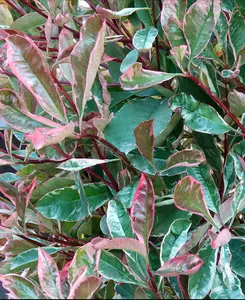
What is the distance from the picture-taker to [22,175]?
2.62 feet

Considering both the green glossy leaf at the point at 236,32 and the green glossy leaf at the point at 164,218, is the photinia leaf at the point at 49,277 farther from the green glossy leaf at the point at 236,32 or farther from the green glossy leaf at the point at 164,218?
the green glossy leaf at the point at 236,32

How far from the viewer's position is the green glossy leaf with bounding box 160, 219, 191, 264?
527 mm

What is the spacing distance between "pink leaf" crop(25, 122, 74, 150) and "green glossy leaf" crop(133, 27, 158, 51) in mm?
166

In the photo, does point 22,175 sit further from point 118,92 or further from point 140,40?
point 140,40

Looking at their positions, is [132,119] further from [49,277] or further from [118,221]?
[49,277]

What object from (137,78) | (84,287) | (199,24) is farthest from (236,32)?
(84,287)

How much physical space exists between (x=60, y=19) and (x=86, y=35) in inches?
5.4

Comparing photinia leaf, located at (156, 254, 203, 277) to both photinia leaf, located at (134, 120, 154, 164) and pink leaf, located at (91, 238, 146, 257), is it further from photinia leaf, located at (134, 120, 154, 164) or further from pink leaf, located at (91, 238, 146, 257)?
photinia leaf, located at (134, 120, 154, 164)

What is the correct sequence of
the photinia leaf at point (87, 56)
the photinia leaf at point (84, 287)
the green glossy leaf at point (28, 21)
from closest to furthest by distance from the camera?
the photinia leaf at point (84, 287) < the photinia leaf at point (87, 56) < the green glossy leaf at point (28, 21)

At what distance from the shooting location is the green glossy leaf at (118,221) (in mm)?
550

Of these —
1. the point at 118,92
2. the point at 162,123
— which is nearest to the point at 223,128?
the point at 162,123

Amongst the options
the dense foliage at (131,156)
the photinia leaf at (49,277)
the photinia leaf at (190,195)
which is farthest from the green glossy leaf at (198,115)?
the photinia leaf at (49,277)

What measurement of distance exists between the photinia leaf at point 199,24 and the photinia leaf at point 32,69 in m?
0.19

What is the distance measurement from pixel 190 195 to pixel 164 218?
0.17 metres
